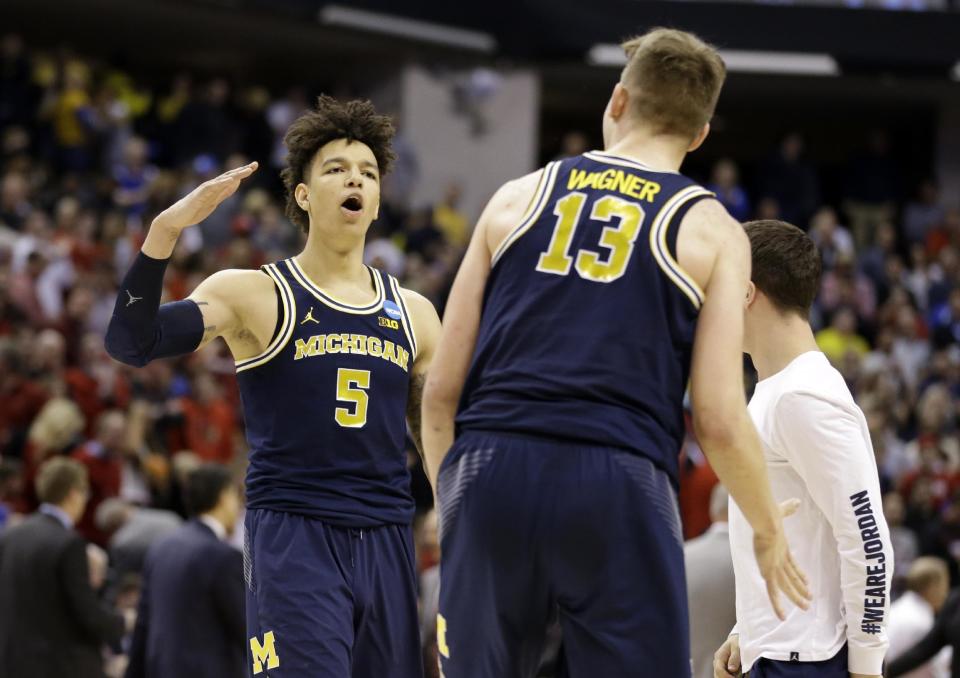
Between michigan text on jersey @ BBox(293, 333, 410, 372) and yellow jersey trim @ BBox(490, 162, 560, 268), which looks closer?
yellow jersey trim @ BBox(490, 162, 560, 268)

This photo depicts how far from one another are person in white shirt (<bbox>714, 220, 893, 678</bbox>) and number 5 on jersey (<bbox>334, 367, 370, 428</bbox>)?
4.70 ft

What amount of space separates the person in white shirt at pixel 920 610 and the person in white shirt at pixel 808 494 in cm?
549

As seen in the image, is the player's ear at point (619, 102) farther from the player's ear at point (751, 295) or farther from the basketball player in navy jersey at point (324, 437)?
the basketball player in navy jersey at point (324, 437)

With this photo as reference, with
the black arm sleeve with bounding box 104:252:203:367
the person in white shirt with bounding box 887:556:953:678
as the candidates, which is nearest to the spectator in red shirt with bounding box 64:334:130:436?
the person in white shirt with bounding box 887:556:953:678

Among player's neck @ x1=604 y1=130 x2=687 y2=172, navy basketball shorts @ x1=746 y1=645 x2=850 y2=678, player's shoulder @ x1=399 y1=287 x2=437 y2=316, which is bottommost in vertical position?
navy basketball shorts @ x1=746 y1=645 x2=850 y2=678

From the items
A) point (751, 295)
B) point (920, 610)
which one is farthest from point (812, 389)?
point (920, 610)

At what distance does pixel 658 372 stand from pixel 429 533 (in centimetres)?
699

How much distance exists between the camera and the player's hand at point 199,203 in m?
5.14

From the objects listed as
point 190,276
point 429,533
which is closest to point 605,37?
point 190,276

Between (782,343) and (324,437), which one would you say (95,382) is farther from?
(782,343)

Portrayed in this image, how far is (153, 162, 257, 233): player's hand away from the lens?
16.9 ft

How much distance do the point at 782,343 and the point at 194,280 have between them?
11143 mm

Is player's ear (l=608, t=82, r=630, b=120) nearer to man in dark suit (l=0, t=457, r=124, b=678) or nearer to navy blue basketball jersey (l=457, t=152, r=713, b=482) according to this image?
navy blue basketball jersey (l=457, t=152, r=713, b=482)

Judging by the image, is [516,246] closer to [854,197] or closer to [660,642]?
[660,642]
